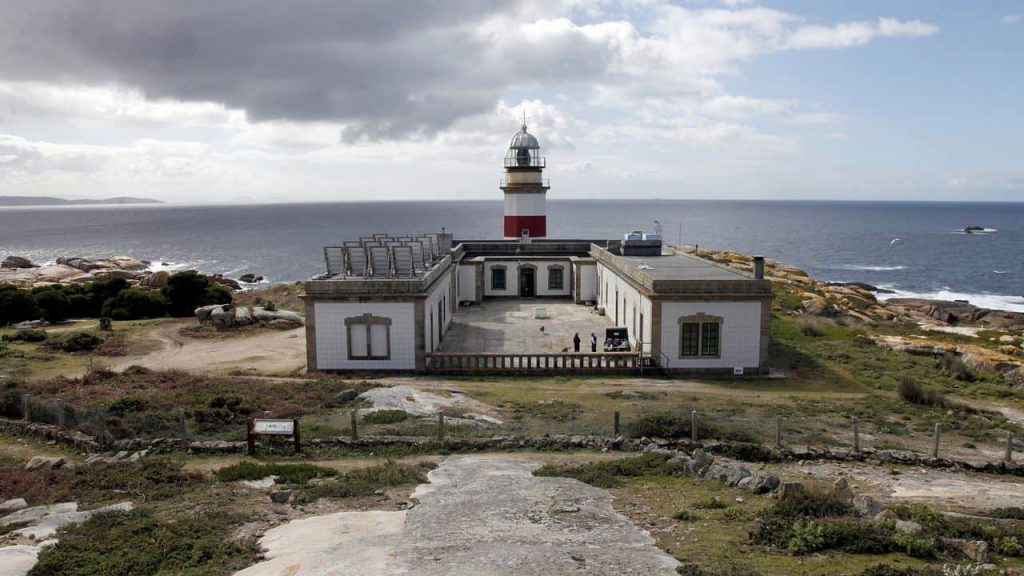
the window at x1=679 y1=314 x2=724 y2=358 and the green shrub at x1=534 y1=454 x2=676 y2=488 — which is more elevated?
the window at x1=679 y1=314 x2=724 y2=358

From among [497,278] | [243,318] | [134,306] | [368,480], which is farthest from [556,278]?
[368,480]

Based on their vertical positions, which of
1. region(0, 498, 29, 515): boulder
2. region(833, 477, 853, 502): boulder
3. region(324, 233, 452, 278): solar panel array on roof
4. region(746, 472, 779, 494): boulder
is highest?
region(324, 233, 452, 278): solar panel array on roof

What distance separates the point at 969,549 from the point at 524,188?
43.3 m

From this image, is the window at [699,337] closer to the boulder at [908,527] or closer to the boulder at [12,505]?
the boulder at [908,527]

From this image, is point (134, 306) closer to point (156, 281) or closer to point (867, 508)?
point (156, 281)

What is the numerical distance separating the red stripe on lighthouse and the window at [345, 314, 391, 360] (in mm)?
24700

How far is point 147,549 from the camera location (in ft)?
36.2

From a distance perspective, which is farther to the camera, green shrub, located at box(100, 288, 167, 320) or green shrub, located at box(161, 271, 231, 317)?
green shrub, located at box(161, 271, 231, 317)

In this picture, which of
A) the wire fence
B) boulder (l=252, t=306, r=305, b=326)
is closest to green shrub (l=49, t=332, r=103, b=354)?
boulder (l=252, t=306, r=305, b=326)

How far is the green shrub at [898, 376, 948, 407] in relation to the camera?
24.4m

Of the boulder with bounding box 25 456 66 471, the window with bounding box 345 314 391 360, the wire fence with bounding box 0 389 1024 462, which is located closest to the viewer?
the boulder with bounding box 25 456 66 471

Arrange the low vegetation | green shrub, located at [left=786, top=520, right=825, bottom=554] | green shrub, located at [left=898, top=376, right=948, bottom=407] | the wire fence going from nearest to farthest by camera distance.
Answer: green shrub, located at [left=786, top=520, right=825, bottom=554], the wire fence, green shrub, located at [left=898, top=376, right=948, bottom=407], the low vegetation

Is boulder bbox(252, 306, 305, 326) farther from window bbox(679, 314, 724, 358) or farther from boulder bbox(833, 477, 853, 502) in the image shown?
boulder bbox(833, 477, 853, 502)

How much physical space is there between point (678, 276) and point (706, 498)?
18.2 meters
